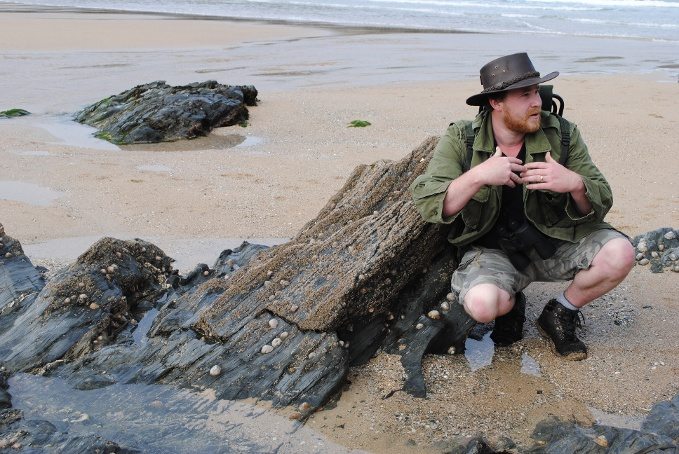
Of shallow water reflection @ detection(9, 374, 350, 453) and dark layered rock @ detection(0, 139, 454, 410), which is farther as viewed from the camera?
dark layered rock @ detection(0, 139, 454, 410)

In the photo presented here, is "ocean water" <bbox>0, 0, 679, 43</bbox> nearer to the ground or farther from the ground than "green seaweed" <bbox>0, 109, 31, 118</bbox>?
nearer to the ground

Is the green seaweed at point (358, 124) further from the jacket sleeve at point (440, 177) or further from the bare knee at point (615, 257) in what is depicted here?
the bare knee at point (615, 257)

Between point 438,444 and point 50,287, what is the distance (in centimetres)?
272

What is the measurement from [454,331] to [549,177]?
1141mm

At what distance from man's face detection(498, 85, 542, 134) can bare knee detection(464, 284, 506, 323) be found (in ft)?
3.05

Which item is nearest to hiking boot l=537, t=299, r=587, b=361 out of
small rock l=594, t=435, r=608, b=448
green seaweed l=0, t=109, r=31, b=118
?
small rock l=594, t=435, r=608, b=448

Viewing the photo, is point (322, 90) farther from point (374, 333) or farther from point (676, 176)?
point (374, 333)

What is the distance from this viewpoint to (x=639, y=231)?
712cm

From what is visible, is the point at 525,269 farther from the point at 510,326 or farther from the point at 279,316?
the point at 279,316

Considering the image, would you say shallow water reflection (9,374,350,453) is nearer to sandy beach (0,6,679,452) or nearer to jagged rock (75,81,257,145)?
sandy beach (0,6,679,452)

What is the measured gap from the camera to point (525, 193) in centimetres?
448

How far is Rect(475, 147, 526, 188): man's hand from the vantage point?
165 inches

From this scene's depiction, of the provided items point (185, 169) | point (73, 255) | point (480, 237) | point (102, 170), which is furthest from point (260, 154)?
point (480, 237)

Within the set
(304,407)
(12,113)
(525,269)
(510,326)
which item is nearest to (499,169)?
(525,269)
